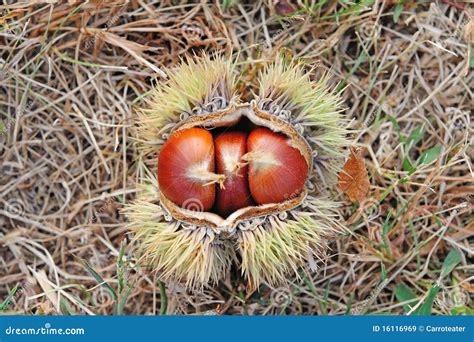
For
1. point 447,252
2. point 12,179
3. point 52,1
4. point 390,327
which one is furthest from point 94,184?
point 447,252

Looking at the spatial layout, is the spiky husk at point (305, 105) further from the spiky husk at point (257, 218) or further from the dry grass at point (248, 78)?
the dry grass at point (248, 78)

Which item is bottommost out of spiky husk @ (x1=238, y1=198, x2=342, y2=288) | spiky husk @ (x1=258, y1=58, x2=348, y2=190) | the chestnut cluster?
spiky husk @ (x1=238, y1=198, x2=342, y2=288)

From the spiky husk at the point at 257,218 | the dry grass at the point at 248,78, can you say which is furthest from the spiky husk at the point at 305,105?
the dry grass at the point at 248,78

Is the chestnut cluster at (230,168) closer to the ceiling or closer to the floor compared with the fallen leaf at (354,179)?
closer to the ceiling

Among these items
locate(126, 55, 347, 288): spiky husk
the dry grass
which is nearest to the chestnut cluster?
locate(126, 55, 347, 288): spiky husk

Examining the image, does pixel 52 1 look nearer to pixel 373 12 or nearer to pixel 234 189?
pixel 234 189

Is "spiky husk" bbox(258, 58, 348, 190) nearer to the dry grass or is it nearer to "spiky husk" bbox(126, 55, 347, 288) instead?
"spiky husk" bbox(126, 55, 347, 288)
